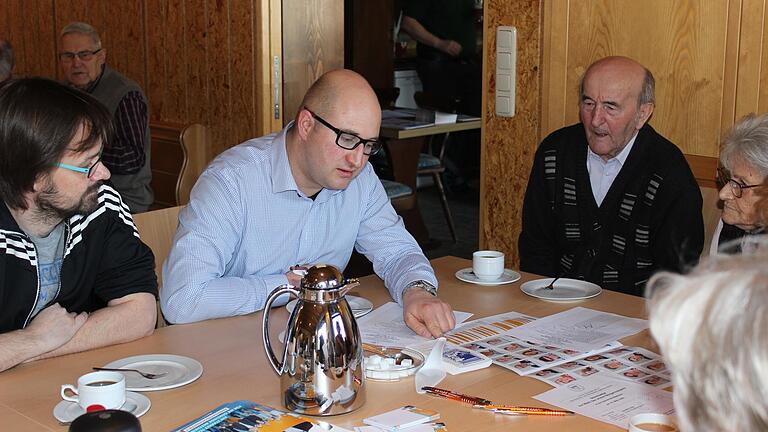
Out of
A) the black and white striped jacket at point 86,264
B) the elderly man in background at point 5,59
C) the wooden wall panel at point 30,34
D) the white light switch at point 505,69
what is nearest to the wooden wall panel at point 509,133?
the white light switch at point 505,69

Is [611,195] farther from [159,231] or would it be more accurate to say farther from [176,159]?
[176,159]

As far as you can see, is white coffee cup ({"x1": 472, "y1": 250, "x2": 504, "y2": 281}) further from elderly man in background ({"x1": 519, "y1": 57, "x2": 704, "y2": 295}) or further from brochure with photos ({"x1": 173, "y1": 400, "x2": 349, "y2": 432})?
brochure with photos ({"x1": 173, "y1": 400, "x2": 349, "y2": 432})

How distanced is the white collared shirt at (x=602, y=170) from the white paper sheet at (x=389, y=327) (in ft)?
3.92

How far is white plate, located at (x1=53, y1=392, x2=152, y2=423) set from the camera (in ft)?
5.63

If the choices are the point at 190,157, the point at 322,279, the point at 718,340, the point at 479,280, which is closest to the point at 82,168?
the point at 322,279

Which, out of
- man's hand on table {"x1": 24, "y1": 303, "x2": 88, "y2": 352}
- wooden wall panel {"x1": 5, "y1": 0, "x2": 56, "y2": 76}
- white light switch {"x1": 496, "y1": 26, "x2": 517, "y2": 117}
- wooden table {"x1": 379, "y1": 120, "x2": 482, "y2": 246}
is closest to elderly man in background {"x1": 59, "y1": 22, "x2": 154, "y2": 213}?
wooden wall panel {"x1": 5, "y1": 0, "x2": 56, "y2": 76}

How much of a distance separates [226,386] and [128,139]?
296cm

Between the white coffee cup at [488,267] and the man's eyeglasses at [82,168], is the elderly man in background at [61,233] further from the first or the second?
the white coffee cup at [488,267]

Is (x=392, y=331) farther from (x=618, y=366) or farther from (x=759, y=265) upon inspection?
(x=759, y=265)

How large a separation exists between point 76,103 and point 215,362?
70 centimetres

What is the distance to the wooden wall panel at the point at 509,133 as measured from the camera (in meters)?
3.95

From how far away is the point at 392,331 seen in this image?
229 centimetres

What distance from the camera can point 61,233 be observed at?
2367 millimetres

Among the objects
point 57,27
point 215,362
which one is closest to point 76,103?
point 215,362
